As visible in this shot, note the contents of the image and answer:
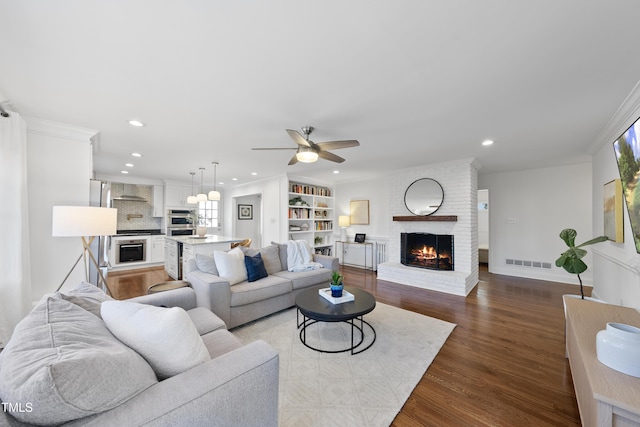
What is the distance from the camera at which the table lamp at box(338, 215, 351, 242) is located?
632 centimetres

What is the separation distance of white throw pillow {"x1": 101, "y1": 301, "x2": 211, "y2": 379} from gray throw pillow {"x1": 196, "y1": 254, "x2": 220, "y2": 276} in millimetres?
1903

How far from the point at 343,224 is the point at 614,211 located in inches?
179

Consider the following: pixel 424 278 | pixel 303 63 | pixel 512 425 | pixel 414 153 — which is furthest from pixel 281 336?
pixel 414 153

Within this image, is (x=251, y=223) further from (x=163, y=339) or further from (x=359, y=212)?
(x=163, y=339)

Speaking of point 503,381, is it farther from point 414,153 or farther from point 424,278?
point 414,153

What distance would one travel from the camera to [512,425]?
1.54 meters

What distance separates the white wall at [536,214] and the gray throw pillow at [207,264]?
5.83 meters

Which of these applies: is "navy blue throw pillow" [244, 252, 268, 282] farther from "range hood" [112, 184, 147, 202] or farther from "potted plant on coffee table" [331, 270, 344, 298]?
"range hood" [112, 184, 147, 202]

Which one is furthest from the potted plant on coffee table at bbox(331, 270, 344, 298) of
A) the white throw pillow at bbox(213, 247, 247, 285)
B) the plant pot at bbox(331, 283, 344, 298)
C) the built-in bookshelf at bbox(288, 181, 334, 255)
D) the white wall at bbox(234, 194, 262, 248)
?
the white wall at bbox(234, 194, 262, 248)

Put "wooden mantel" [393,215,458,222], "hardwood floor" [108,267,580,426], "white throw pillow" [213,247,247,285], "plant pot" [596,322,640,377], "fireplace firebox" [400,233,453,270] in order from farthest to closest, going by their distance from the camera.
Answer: "fireplace firebox" [400,233,453,270] → "wooden mantel" [393,215,458,222] → "white throw pillow" [213,247,247,285] → "hardwood floor" [108,267,580,426] → "plant pot" [596,322,640,377]

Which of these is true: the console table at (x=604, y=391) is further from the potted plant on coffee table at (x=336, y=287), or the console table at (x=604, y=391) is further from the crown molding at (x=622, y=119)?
the crown molding at (x=622, y=119)

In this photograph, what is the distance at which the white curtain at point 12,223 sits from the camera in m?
2.15

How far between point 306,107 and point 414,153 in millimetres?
2306

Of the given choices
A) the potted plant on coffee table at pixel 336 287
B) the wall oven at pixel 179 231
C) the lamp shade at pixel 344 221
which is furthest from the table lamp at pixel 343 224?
the wall oven at pixel 179 231
